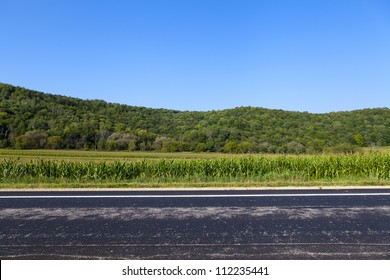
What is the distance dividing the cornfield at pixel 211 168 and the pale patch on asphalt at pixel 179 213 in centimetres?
835

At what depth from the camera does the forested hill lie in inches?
2167

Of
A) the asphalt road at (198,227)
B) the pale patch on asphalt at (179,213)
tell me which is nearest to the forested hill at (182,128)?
the asphalt road at (198,227)

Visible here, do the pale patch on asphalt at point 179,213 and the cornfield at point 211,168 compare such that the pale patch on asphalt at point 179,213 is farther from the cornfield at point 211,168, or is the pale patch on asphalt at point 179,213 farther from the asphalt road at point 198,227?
the cornfield at point 211,168

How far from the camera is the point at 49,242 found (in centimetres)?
446

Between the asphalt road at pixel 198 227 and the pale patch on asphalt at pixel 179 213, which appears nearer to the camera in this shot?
the asphalt road at pixel 198 227

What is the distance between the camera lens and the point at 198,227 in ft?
16.8

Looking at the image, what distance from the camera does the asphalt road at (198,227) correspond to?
160 inches

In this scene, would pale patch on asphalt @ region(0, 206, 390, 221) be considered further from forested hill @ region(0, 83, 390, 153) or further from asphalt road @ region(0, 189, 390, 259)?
forested hill @ region(0, 83, 390, 153)

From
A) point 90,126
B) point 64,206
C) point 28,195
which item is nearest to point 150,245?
point 64,206

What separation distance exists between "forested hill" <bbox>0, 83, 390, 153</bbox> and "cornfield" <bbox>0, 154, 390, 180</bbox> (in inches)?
1270

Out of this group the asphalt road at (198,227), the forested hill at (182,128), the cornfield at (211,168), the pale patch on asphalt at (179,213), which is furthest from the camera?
the forested hill at (182,128)

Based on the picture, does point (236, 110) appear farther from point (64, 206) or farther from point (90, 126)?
point (64, 206)
